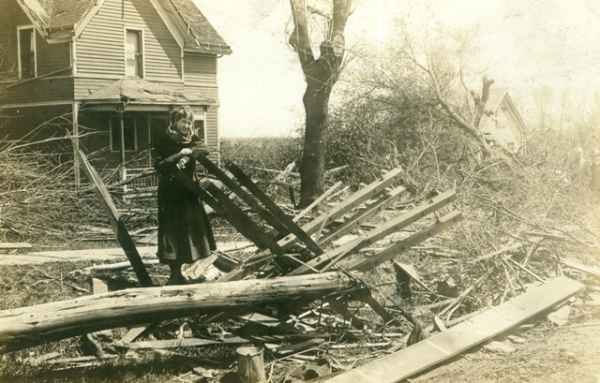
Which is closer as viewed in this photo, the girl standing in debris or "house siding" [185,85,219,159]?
the girl standing in debris

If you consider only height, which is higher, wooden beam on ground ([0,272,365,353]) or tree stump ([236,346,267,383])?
wooden beam on ground ([0,272,365,353])

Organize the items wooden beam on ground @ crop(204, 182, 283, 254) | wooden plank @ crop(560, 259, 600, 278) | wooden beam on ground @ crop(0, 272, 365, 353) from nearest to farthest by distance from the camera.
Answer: wooden beam on ground @ crop(0, 272, 365, 353) < wooden beam on ground @ crop(204, 182, 283, 254) < wooden plank @ crop(560, 259, 600, 278)

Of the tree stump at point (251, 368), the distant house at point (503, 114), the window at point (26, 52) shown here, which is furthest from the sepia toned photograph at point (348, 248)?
the distant house at point (503, 114)

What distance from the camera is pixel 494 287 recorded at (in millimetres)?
7020

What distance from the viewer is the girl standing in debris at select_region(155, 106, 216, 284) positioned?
5871 mm

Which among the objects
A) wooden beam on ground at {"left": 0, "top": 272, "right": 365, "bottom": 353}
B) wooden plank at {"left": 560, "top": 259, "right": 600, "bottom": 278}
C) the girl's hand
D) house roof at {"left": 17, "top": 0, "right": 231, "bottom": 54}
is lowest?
wooden plank at {"left": 560, "top": 259, "right": 600, "bottom": 278}

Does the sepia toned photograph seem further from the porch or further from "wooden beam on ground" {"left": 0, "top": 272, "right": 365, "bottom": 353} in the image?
the porch

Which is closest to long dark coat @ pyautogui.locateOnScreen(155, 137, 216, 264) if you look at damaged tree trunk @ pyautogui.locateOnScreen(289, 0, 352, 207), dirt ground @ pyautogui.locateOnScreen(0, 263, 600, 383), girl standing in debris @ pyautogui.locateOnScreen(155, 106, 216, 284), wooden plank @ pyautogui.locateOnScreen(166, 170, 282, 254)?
girl standing in debris @ pyautogui.locateOnScreen(155, 106, 216, 284)

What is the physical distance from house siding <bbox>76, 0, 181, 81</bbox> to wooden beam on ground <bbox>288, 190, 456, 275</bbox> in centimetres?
1566

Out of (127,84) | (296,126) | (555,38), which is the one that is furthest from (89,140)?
(555,38)

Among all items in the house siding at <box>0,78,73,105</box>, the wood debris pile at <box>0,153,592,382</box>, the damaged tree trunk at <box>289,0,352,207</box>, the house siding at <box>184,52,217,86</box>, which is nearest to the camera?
the wood debris pile at <box>0,153,592,382</box>

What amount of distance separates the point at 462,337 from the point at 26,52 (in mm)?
18523

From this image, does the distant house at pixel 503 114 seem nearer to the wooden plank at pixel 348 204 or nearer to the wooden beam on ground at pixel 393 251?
the wooden plank at pixel 348 204

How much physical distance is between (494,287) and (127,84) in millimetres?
15561
